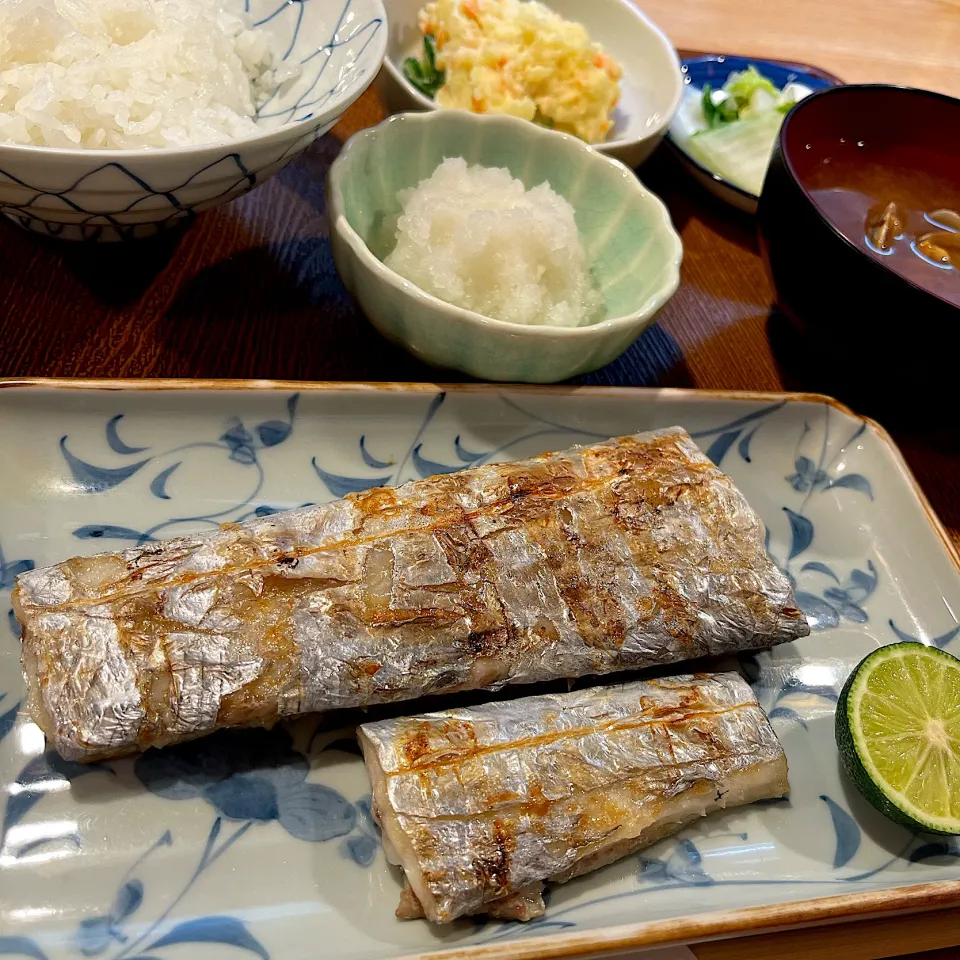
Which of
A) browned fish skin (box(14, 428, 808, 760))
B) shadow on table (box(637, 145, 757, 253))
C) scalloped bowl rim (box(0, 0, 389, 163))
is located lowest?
browned fish skin (box(14, 428, 808, 760))

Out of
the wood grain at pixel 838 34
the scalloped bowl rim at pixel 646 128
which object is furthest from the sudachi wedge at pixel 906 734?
the wood grain at pixel 838 34

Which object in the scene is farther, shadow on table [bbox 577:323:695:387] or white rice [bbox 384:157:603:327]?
shadow on table [bbox 577:323:695:387]

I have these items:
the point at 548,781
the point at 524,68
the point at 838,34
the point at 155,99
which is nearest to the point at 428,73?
the point at 524,68

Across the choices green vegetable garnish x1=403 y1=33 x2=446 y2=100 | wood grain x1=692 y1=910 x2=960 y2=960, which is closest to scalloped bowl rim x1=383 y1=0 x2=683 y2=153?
green vegetable garnish x1=403 y1=33 x2=446 y2=100

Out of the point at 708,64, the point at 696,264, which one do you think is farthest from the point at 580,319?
the point at 708,64

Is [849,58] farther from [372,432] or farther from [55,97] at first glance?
[55,97]

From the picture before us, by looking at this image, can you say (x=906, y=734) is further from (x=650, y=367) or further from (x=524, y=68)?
(x=524, y=68)

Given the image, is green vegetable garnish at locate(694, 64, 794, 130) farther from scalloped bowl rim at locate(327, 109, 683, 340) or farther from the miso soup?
scalloped bowl rim at locate(327, 109, 683, 340)
